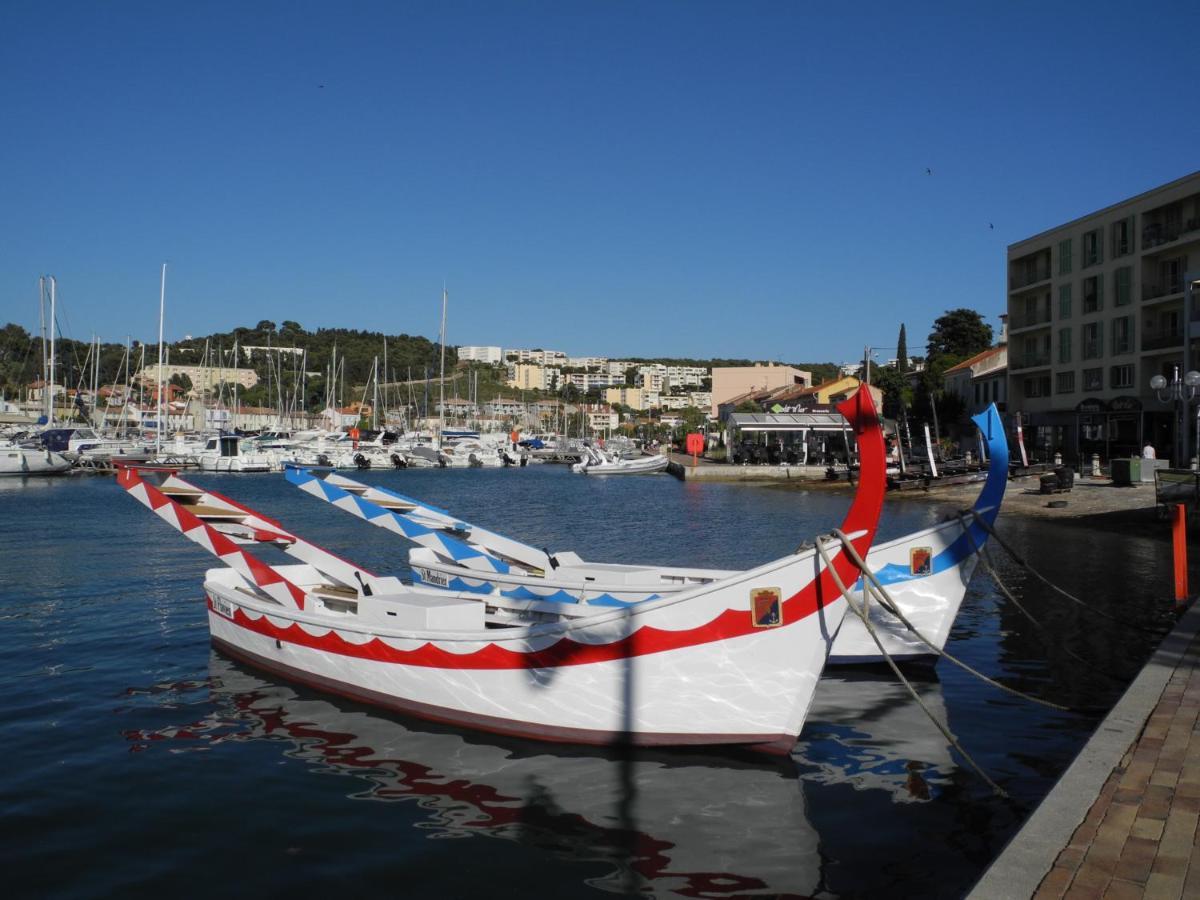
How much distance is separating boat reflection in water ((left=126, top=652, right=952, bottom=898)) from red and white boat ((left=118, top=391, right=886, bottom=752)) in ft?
0.95

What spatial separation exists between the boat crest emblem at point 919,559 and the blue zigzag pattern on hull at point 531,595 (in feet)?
11.1

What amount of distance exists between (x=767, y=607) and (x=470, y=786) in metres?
3.20

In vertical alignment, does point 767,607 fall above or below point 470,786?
above

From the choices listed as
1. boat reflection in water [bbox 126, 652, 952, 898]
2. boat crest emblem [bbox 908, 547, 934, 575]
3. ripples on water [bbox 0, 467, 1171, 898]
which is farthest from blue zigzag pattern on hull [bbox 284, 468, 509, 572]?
boat crest emblem [bbox 908, 547, 934, 575]

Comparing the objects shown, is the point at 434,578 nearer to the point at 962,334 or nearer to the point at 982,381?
the point at 982,381

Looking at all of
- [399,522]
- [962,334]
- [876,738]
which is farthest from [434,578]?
[962,334]

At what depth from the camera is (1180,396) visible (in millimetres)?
32031

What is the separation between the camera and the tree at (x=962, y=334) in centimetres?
9556

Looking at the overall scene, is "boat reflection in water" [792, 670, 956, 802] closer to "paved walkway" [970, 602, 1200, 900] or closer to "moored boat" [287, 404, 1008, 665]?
"moored boat" [287, 404, 1008, 665]

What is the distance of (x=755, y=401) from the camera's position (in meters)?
108

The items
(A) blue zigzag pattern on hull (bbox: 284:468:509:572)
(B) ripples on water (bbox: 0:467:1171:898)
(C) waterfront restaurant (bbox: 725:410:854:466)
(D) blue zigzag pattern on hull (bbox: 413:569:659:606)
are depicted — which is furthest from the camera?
(C) waterfront restaurant (bbox: 725:410:854:466)

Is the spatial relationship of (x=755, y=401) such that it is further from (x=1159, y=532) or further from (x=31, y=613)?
(x=31, y=613)

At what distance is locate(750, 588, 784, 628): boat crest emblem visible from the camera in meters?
8.15

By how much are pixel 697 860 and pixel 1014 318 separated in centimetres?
5702
